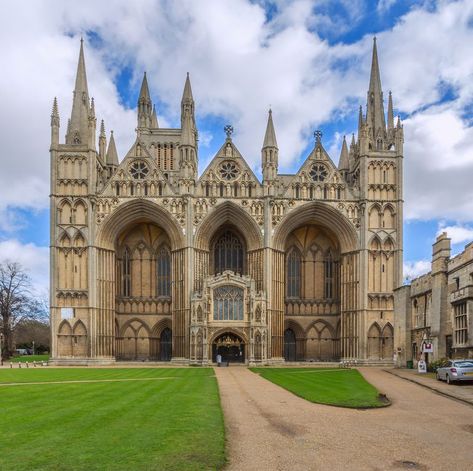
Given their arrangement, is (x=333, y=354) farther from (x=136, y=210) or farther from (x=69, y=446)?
(x=69, y=446)

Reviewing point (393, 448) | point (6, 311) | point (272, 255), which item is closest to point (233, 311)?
point (272, 255)

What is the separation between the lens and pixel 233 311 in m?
53.9

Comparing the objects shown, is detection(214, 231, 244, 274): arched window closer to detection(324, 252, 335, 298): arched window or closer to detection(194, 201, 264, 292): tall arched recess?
detection(194, 201, 264, 292): tall arched recess

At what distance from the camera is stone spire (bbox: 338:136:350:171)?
220ft

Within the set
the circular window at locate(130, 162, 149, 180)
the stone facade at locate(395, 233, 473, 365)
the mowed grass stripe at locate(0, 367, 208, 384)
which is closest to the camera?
the mowed grass stripe at locate(0, 367, 208, 384)

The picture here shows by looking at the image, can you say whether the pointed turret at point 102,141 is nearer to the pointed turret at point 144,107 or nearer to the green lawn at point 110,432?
the pointed turret at point 144,107

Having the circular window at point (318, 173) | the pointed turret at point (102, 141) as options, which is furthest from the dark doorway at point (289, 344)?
the pointed turret at point (102, 141)

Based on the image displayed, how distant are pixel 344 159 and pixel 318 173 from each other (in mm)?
10991

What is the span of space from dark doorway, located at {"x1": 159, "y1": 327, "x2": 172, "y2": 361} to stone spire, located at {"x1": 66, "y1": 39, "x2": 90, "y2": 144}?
22659 mm

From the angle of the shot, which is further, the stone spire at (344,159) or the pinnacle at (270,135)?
the stone spire at (344,159)

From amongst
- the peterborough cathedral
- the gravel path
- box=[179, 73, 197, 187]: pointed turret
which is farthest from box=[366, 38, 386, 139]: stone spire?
the gravel path

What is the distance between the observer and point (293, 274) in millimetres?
62062

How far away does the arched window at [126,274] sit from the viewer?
201 feet

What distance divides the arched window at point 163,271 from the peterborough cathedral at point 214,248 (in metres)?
1.27
